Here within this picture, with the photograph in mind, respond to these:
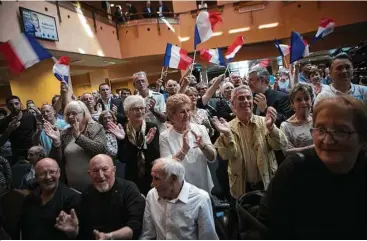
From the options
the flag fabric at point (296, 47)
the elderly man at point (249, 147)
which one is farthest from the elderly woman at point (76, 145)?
the flag fabric at point (296, 47)

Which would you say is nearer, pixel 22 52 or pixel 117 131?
pixel 117 131

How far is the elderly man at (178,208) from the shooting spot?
1.71 metres

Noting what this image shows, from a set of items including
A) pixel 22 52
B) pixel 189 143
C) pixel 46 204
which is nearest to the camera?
pixel 46 204

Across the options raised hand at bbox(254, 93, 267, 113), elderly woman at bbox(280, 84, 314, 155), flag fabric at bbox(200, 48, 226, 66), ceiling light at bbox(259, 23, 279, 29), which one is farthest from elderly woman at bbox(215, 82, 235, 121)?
ceiling light at bbox(259, 23, 279, 29)

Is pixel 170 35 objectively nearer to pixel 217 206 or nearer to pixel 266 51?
pixel 266 51

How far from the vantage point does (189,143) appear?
6.85 feet

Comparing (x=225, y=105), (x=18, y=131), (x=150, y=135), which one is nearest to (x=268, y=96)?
(x=225, y=105)

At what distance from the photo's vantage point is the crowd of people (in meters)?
1.05

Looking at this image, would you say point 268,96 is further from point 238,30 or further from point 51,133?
point 238,30

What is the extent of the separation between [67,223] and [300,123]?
1.77 metres

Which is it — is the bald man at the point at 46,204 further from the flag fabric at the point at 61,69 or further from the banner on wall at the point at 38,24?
the banner on wall at the point at 38,24

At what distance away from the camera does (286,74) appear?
243 inches

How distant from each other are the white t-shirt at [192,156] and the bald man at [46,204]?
28.6 inches

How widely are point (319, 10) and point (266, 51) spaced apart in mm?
2707
